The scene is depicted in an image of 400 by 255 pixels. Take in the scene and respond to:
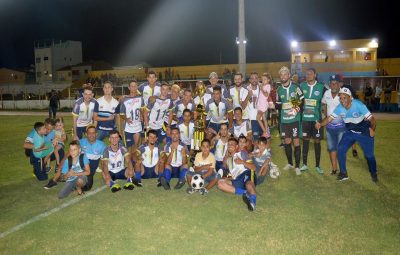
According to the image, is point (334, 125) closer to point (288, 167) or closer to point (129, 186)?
point (288, 167)

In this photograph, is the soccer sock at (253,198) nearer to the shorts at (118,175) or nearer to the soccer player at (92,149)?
the shorts at (118,175)

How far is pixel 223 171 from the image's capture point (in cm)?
704

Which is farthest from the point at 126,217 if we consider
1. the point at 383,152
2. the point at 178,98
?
the point at 383,152

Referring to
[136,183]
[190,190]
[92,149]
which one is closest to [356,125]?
[190,190]

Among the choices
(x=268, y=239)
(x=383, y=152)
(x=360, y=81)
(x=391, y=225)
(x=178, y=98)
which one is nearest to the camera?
(x=268, y=239)

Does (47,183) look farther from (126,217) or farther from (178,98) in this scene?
(178,98)

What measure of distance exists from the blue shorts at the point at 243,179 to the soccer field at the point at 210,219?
0.25 meters

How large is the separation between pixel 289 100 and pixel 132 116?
3.52 metres

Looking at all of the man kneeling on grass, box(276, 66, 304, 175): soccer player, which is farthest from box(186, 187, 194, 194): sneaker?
box(276, 66, 304, 175): soccer player

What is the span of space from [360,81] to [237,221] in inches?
924

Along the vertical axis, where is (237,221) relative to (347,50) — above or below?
below

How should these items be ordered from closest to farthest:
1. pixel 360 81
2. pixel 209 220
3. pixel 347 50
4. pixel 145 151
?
pixel 209 220 → pixel 145 151 → pixel 360 81 → pixel 347 50

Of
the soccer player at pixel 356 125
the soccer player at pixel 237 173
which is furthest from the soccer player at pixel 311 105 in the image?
the soccer player at pixel 237 173

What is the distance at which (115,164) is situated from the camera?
7219 millimetres
